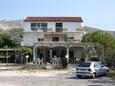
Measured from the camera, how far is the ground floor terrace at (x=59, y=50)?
63.3 metres

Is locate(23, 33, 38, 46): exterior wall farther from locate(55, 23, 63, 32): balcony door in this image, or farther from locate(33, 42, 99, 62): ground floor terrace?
locate(33, 42, 99, 62): ground floor terrace

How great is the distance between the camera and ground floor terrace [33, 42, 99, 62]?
208 ft

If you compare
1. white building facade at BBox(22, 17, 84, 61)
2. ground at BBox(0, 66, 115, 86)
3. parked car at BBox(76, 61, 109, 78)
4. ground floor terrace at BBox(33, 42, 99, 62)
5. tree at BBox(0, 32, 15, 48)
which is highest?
white building facade at BBox(22, 17, 84, 61)

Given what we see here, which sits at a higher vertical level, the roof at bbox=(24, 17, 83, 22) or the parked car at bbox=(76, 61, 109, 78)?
the roof at bbox=(24, 17, 83, 22)

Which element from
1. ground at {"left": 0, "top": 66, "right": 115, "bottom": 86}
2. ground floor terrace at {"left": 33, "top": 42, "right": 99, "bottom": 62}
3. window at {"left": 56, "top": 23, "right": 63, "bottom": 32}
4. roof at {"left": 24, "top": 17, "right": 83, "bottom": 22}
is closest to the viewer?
ground at {"left": 0, "top": 66, "right": 115, "bottom": 86}

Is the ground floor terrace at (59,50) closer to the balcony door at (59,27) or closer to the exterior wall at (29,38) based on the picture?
the exterior wall at (29,38)

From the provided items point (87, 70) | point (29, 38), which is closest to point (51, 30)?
point (29, 38)

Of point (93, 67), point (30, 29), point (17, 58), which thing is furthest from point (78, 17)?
point (93, 67)

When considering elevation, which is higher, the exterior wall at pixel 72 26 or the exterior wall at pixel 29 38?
the exterior wall at pixel 72 26

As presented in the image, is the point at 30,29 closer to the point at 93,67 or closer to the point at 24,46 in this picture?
the point at 24,46

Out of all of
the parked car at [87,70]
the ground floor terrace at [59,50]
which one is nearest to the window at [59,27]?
the ground floor terrace at [59,50]

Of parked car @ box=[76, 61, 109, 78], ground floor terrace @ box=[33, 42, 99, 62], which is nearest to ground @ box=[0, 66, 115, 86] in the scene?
parked car @ box=[76, 61, 109, 78]

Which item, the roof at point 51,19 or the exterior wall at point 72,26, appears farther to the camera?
the exterior wall at point 72,26

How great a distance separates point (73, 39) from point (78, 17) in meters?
5.64
